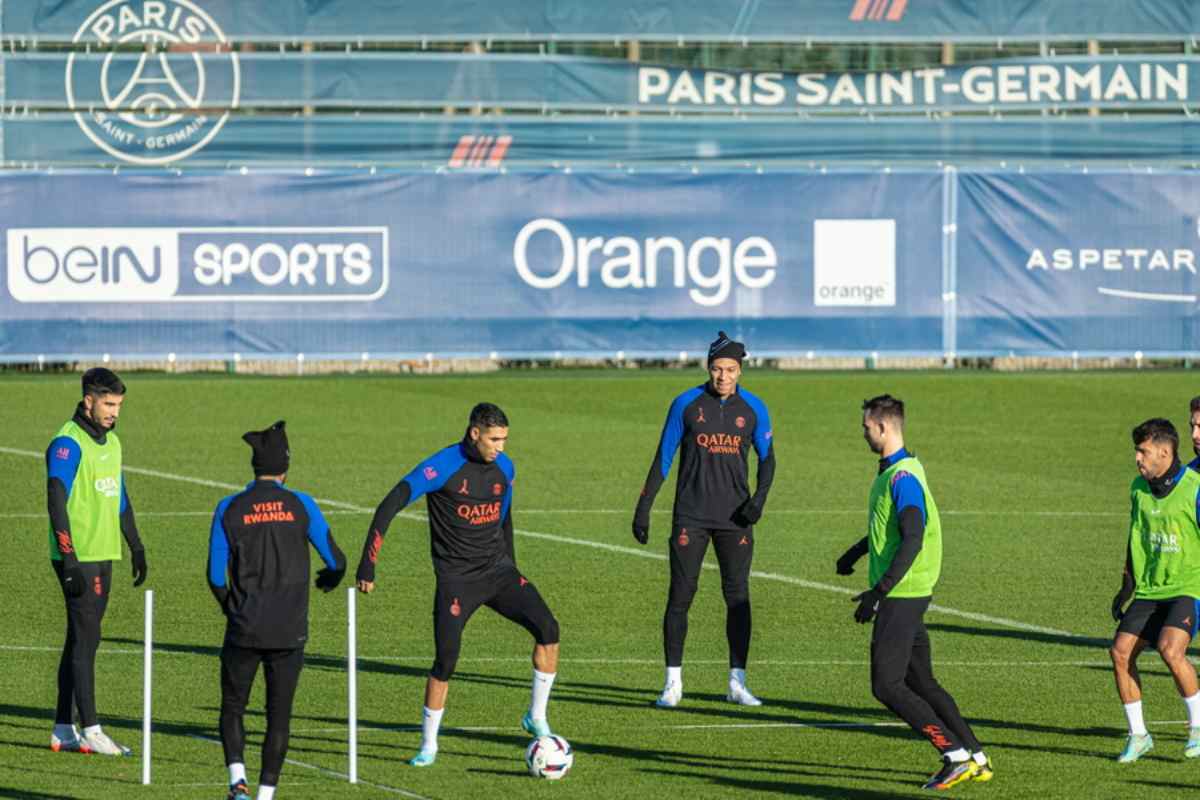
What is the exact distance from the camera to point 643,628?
18266mm

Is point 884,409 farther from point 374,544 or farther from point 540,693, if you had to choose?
point 374,544

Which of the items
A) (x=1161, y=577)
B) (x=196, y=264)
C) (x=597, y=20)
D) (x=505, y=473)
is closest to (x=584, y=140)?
(x=597, y=20)

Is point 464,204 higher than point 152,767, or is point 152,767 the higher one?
point 464,204

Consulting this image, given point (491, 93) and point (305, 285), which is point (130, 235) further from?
point (491, 93)

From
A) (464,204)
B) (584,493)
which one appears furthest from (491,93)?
(584,493)

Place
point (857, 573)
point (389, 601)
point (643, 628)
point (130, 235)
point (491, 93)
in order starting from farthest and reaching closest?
point (491, 93), point (130, 235), point (857, 573), point (389, 601), point (643, 628)

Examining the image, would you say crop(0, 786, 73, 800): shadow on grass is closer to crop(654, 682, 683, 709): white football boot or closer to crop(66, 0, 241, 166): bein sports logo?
crop(654, 682, 683, 709): white football boot

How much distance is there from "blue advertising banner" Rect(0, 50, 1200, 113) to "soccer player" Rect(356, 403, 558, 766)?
26995 millimetres

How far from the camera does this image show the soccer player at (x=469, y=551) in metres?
13.2

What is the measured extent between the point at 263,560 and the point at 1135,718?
5229 millimetres

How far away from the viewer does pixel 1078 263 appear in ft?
118

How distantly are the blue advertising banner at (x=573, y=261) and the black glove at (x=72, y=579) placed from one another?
21.7 meters

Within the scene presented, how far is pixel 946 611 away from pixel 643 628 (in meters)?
2.62

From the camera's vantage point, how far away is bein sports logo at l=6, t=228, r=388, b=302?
3444 cm
